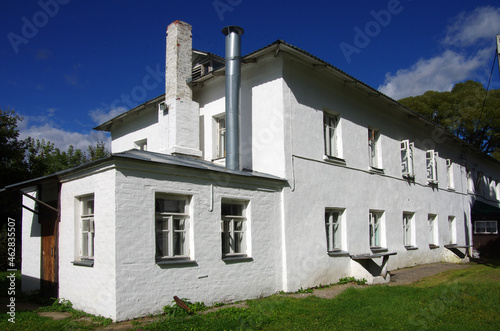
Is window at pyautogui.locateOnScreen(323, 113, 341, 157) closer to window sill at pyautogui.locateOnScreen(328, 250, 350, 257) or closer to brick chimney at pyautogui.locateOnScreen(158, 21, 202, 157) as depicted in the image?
window sill at pyautogui.locateOnScreen(328, 250, 350, 257)

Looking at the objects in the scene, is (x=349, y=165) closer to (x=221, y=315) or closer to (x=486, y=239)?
(x=221, y=315)

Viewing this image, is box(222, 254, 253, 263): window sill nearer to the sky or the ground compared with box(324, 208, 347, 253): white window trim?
nearer to the ground

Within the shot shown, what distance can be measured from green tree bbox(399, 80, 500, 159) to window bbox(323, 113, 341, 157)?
63.7 ft

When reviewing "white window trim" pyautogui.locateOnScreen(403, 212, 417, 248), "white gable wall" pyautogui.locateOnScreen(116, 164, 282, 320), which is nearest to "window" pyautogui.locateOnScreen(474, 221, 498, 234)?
"white window trim" pyautogui.locateOnScreen(403, 212, 417, 248)

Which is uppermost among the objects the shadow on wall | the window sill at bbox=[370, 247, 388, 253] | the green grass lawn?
the window sill at bbox=[370, 247, 388, 253]

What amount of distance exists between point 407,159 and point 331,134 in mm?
5138

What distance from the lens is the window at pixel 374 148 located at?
15273 mm

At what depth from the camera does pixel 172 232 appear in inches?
342

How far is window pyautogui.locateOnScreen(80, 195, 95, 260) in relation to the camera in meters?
8.80

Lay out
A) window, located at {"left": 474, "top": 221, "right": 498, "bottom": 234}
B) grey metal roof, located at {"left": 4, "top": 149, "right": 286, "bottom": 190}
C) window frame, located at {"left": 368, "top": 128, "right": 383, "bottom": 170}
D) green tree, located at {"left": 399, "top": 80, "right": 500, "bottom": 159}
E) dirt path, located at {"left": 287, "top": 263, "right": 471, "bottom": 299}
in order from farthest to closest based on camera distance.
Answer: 1. green tree, located at {"left": 399, "top": 80, "right": 500, "bottom": 159}
2. window, located at {"left": 474, "top": 221, "right": 498, "bottom": 234}
3. window frame, located at {"left": 368, "top": 128, "right": 383, "bottom": 170}
4. dirt path, located at {"left": 287, "top": 263, "right": 471, "bottom": 299}
5. grey metal roof, located at {"left": 4, "top": 149, "right": 286, "bottom": 190}

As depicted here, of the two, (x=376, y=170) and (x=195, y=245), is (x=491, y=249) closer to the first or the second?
(x=376, y=170)

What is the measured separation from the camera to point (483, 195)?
25766mm

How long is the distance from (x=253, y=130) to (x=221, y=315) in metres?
5.52

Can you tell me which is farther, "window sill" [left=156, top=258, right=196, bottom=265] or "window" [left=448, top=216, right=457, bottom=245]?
"window" [left=448, top=216, right=457, bottom=245]
